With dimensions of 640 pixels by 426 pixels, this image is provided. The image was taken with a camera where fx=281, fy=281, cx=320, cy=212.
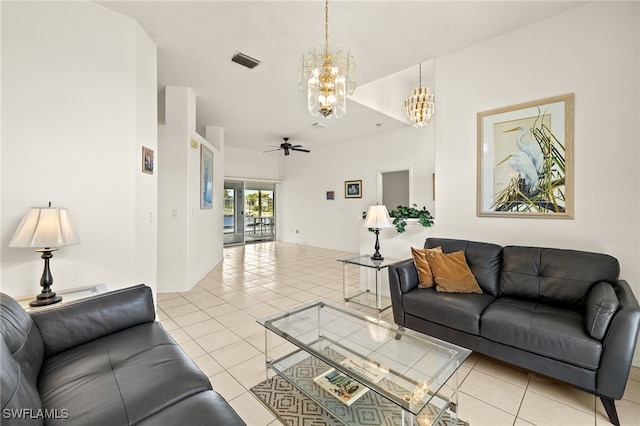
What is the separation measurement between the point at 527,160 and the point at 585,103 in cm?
61

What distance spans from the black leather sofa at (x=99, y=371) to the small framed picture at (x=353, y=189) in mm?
5877

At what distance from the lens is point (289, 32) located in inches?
110

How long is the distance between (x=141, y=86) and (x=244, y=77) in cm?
139

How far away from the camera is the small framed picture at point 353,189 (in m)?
7.22

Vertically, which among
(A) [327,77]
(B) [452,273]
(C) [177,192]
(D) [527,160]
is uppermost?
(A) [327,77]

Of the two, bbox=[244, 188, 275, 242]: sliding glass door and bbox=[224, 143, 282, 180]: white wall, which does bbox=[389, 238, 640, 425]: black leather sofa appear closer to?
bbox=[224, 143, 282, 180]: white wall

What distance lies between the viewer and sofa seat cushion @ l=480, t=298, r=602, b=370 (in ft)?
5.55

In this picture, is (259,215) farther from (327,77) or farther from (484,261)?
(484,261)

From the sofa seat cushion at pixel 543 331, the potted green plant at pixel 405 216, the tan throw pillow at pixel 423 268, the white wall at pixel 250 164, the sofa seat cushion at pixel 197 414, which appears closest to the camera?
the sofa seat cushion at pixel 197 414

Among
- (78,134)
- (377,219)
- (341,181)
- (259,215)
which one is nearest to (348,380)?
(377,219)

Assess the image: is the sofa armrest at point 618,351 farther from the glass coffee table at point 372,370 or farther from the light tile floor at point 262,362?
the glass coffee table at point 372,370

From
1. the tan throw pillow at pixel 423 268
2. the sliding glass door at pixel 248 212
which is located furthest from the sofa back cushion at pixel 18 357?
the sliding glass door at pixel 248 212

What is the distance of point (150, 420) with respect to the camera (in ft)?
3.49

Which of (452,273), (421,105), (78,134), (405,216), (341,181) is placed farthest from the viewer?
(341,181)
